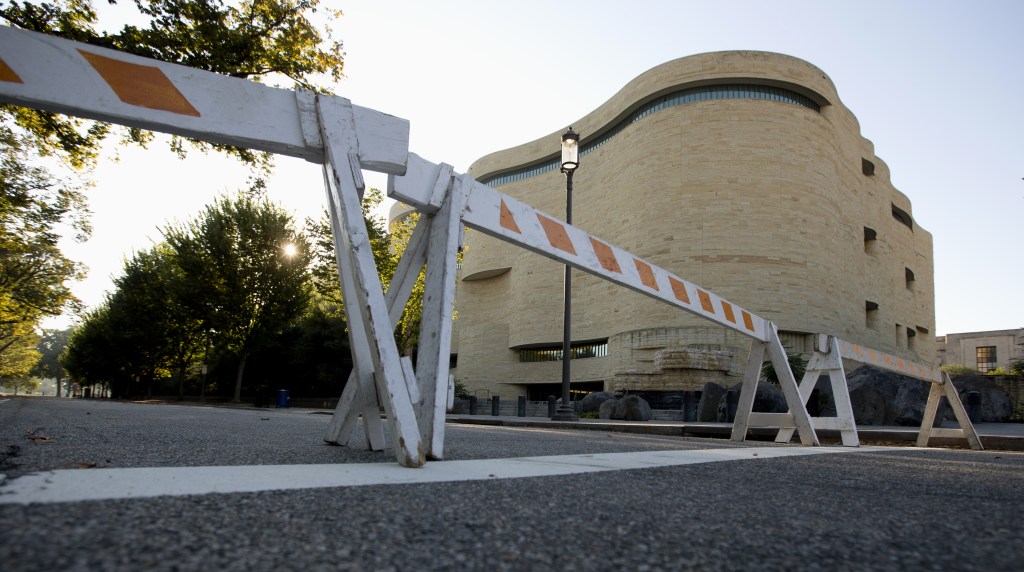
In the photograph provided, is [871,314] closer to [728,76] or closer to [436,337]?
[728,76]

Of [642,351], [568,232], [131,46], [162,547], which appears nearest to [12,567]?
[162,547]

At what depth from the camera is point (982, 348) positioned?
248 ft

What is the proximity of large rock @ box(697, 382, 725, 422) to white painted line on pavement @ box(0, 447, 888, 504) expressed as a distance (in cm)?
1745

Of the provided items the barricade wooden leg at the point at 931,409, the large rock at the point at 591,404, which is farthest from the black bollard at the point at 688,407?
the barricade wooden leg at the point at 931,409

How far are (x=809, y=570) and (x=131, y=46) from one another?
12.2m

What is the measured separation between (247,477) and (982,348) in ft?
314

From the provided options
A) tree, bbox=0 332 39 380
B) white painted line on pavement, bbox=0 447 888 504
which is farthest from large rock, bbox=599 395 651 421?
tree, bbox=0 332 39 380

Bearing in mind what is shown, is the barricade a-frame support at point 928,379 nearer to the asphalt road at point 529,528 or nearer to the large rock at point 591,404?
the asphalt road at point 529,528

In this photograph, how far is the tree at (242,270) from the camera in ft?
97.8

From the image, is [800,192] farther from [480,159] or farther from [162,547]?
[162,547]

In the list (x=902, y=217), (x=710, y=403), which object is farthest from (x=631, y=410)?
(x=902, y=217)

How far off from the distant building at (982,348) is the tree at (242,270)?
75.3 meters

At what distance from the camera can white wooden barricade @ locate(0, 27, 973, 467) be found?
8.89ft

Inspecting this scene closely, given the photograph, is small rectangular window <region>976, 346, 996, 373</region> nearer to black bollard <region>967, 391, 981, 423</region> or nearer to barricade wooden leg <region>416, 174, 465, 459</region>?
black bollard <region>967, 391, 981, 423</region>
